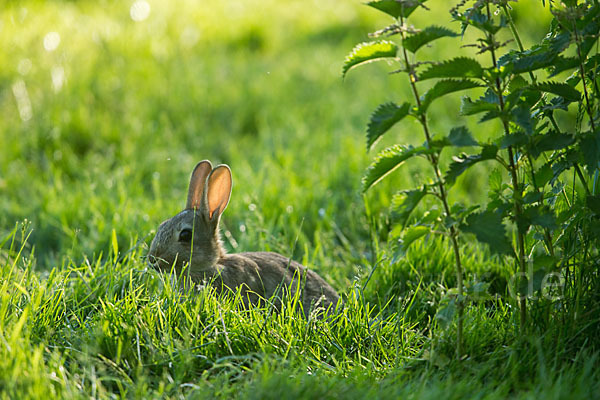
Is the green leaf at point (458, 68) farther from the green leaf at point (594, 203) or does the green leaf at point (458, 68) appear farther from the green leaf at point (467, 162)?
the green leaf at point (594, 203)

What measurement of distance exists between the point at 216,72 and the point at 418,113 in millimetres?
5686

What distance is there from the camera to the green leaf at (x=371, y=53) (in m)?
2.88

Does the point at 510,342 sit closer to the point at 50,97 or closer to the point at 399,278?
the point at 399,278

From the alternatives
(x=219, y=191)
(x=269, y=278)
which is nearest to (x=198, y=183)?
(x=219, y=191)

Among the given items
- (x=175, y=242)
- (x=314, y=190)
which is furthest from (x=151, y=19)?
(x=175, y=242)

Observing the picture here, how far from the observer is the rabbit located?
12.9 feet

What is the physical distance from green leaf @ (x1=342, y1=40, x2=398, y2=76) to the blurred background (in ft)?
3.93

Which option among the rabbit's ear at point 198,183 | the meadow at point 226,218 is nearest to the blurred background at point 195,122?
the meadow at point 226,218

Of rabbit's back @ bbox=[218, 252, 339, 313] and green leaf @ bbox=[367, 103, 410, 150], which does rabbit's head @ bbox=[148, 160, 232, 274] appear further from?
green leaf @ bbox=[367, 103, 410, 150]

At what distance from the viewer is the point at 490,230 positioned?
2898mm

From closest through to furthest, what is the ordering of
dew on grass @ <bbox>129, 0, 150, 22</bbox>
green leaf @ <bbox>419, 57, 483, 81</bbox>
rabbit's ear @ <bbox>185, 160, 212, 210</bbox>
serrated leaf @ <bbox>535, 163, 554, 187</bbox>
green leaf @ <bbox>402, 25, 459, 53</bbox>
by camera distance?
green leaf @ <bbox>402, 25, 459, 53</bbox> → green leaf @ <bbox>419, 57, 483, 81</bbox> → serrated leaf @ <bbox>535, 163, 554, 187</bbox> → rabbit's ear @ <bbox>185, 160, 212, 210</bbox> → dew on grass @ <bbox>129, 0, 150, 22</bbox>

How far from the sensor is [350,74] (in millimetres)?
8805

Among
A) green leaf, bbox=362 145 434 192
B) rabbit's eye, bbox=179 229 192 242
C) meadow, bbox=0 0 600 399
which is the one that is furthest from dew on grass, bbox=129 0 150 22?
green leaf, bbox=362 145 434 192

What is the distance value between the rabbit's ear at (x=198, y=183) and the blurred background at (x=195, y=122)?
0.32 metres
